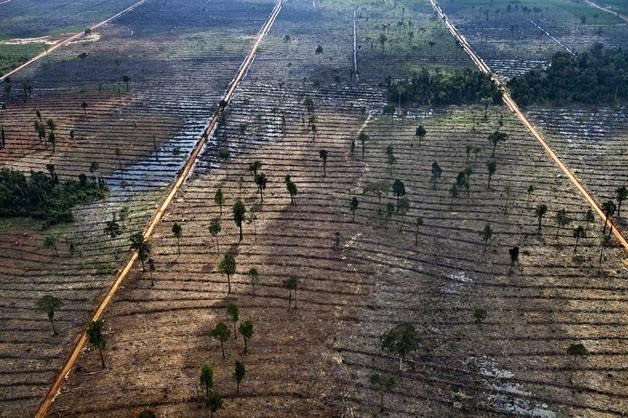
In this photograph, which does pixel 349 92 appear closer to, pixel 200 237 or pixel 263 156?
pixel 263 156

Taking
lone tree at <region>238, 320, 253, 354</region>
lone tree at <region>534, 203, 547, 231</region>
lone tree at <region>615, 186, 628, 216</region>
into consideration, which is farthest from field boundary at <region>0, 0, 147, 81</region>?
lone tree at <region>615, 186, 628, 216</region>

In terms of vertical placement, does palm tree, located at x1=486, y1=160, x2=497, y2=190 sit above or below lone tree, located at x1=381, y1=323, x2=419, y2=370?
above

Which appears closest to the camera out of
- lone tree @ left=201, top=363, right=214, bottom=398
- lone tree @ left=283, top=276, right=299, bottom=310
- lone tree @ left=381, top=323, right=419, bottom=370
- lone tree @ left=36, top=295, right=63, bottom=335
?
lone tree @ left=201, top=363, right=214, bottom=398

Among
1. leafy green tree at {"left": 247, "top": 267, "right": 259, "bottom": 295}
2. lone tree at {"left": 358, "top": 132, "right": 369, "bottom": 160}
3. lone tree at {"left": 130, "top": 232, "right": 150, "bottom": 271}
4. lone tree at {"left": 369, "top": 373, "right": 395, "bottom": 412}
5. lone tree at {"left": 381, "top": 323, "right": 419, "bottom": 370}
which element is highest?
lone tree at {"left": 358, "top": 132, "right": 369, "bottom": 160}

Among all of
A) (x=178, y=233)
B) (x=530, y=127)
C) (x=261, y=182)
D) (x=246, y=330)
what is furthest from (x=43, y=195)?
(x=530, y=127)

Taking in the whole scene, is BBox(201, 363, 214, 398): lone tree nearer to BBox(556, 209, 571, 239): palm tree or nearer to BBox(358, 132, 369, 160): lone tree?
BBox(556, 209, 571, 239): palm tree

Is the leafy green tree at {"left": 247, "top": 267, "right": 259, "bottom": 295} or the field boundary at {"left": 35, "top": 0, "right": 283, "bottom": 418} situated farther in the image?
the leafy green tree at {"left": 247, "top": 267, "right": 259, "bottom": 295}
